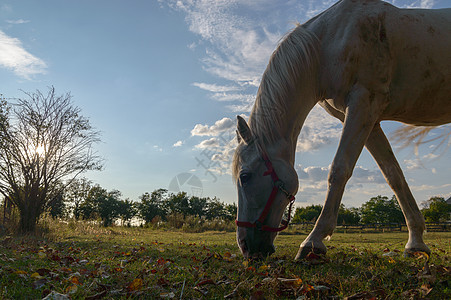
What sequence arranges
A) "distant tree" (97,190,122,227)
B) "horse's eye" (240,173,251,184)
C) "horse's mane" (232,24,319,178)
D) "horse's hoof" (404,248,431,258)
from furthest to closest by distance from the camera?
"distant tree" (97,190,122,227) → "horse's hoof" (404,248,431,258) → "horse's mane" (232,24,319,178) → "horse's eye" (240,173,251,184)

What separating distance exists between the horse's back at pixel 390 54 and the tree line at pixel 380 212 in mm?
38129

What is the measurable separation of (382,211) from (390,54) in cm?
5141

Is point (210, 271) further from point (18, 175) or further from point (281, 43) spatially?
point (18, 175)

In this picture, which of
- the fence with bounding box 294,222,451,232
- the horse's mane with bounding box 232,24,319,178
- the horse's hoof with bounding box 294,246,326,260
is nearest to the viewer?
the horse's hoof with bounding box 294,246,326,260

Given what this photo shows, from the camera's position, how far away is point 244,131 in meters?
3.22

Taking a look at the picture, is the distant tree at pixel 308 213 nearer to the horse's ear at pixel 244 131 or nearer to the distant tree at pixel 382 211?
the distant tree at pixel 382 211

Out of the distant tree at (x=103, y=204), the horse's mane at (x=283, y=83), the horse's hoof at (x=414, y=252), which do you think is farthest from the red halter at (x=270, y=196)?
the distant tree at (x=103, y=204)

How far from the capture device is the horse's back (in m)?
3.25

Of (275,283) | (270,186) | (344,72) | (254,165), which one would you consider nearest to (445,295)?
(275,283)

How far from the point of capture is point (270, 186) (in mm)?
3084

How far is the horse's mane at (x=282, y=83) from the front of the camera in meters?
3.24

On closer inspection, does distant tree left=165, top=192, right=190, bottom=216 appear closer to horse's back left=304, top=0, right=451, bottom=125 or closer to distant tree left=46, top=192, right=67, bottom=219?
distant tree left=46, top=192, right=67, bottom=219

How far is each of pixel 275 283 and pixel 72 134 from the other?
12330mm

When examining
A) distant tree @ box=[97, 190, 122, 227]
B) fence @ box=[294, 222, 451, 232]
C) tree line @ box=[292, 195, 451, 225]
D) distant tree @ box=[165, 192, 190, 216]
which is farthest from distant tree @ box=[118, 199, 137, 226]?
fence @ box=[294, 222, 451, 232]
